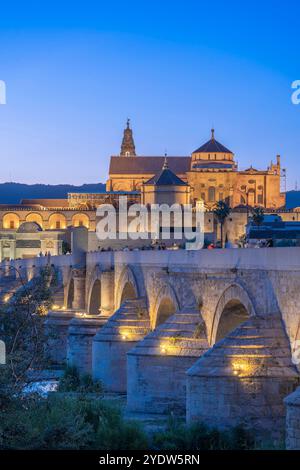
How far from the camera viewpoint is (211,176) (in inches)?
4749

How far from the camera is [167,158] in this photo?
439 feet

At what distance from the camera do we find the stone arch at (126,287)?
123ft

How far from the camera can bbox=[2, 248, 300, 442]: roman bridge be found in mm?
22406

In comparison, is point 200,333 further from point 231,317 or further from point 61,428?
point 61,428

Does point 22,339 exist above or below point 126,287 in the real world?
below

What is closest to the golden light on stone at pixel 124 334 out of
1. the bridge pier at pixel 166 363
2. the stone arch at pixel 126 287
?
the stone arch at pixel 126 287

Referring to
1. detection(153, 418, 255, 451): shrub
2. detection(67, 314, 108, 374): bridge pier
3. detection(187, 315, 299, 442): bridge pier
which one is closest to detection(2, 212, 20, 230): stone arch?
→ detection(67, 314, 108, 374): bridge pier

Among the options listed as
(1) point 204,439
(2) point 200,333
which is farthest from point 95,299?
(1) point 204,439

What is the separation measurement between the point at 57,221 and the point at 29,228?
30.8ft

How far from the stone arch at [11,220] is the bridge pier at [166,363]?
323 ft
